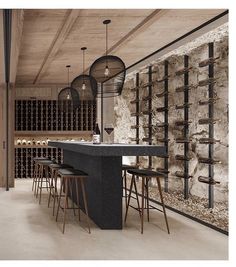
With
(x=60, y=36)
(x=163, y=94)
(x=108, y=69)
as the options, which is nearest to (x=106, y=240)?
(x=108, y=69)

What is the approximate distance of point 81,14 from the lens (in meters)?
4.29

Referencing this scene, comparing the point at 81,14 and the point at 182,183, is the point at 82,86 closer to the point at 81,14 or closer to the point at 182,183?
the point at 81,14

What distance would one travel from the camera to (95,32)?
5.05 meters

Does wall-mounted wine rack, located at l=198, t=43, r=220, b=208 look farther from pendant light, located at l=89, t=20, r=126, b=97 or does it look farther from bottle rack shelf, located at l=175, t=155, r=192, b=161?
pendant light, located at l=89, t=20, r=126, b=97

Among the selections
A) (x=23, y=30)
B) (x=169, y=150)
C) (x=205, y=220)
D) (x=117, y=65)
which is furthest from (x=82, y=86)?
(x=205, y=220)

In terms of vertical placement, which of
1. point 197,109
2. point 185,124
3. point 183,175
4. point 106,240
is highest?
point 197,109

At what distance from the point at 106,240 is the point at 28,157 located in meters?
5.92

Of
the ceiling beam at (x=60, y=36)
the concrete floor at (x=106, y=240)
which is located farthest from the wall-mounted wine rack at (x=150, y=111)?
the ceiling beam at (x=60, y=36)

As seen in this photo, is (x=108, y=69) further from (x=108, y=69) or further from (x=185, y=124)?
(x=185, y=124)

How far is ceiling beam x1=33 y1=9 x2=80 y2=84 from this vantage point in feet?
14.0

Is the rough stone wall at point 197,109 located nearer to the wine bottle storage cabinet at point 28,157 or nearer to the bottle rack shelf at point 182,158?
the bottle rack shelf at point 182,158

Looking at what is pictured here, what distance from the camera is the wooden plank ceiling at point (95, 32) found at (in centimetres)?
432

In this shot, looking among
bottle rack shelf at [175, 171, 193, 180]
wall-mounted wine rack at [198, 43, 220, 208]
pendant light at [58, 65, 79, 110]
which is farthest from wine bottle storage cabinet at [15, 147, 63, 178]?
wall-mounted wine rack at [198, 43, 220, 208]

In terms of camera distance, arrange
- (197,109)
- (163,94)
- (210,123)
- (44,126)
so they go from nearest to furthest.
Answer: (210,123), (197,109), (163,94), (44,126)
